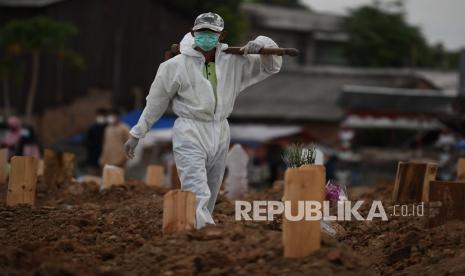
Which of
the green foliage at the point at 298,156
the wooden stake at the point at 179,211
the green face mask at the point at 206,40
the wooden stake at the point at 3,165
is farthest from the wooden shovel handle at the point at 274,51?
the wooden stake at the point at 3,165

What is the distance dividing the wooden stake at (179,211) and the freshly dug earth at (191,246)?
157 mm

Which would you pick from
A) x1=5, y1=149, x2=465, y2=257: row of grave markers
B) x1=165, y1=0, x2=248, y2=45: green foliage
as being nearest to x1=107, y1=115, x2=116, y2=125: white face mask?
x1=5, y1=149, x2=465, y2=257: row of grave markers

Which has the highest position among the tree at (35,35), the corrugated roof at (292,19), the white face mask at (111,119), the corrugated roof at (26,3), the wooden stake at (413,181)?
the corrugated roof at (292,19)

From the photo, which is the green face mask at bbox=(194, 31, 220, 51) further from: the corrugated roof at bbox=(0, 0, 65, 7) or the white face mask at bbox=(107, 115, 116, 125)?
the corrugated roof at bbox=(0, 0, 65, 7)

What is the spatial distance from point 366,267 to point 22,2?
109ft

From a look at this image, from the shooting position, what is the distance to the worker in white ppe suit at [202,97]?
1024 cm

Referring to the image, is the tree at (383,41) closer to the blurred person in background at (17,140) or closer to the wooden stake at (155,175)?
the blurred person in background at (17,140)

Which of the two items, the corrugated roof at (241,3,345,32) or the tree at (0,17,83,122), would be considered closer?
the tree at (0,17,83,122)

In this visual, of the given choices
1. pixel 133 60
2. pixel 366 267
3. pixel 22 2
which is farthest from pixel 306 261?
pixel 133 60

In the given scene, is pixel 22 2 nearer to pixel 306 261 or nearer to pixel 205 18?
pixel 205 18

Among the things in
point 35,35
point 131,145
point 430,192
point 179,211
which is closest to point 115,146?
point 131,145

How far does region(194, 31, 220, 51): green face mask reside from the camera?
34.1ft

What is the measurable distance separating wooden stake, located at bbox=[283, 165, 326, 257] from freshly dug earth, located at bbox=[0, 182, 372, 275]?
0.26ft

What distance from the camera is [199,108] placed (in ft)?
33.6
